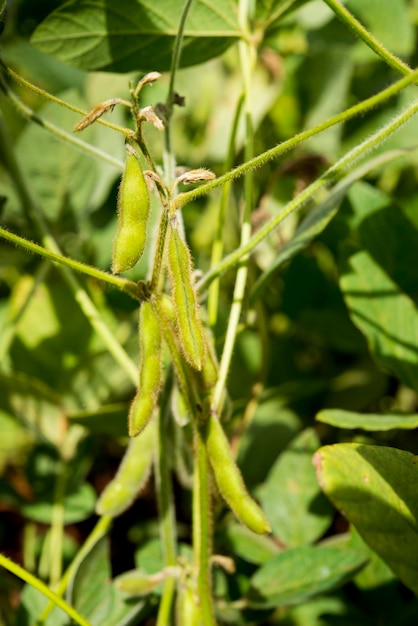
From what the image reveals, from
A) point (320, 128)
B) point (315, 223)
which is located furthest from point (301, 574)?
point (320, 128)

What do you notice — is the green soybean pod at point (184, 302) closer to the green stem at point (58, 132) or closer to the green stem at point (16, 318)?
the green stem at point (58, 132)

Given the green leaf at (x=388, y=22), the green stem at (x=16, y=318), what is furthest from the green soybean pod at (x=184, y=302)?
the green leaf at (x=388, y=22)

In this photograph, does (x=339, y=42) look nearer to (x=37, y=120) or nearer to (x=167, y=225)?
(x=37, y=120)

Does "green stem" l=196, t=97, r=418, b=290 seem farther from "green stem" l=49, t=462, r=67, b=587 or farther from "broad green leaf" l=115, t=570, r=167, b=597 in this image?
Answer: "green stem" l=49, t=462, r=67, b=587

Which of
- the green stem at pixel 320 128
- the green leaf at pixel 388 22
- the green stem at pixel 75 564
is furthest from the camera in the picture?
the green leaf at pixel 388 22

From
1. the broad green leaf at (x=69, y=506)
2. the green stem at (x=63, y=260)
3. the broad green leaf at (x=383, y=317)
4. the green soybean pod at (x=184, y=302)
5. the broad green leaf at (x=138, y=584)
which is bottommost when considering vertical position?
the broad green leaf at (x=138, y=584)

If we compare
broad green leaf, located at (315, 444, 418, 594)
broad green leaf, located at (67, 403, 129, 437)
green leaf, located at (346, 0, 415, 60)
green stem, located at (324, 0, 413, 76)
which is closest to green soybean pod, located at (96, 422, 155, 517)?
broad green leaf, located at (67, 403, 129, 437)
